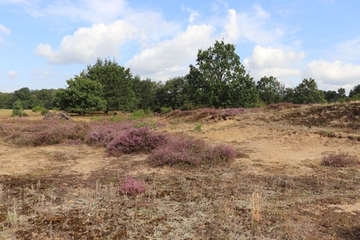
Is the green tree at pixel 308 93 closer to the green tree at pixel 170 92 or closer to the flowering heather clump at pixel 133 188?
the green tree at pixel 170 92

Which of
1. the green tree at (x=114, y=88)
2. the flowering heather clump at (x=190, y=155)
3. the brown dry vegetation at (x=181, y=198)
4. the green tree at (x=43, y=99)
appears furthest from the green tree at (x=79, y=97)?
the green tree at (x=43, y=99)

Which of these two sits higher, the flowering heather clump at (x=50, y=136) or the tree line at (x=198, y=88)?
the tree line at (x=198, y=88)

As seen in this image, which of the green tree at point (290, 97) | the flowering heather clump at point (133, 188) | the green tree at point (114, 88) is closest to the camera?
the flowering heather clump at point (133, 188)

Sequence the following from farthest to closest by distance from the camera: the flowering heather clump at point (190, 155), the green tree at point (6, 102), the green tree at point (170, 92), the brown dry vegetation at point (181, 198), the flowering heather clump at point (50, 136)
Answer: the green tree at point (6, 102) → the green tree at point (170, 92) → the flowering heather clump at point (50, 136) → the flowering heather clump at point (190, 155) → the brown dry vegetation at point (181, 198)

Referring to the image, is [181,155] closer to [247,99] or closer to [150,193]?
[150,193]

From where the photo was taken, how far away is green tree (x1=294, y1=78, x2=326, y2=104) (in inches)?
2263

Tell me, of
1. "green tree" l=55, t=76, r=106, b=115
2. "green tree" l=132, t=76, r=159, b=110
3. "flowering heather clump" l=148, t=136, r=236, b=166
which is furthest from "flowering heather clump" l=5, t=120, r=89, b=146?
"green tree" l=132, t=76, r=159, b=110

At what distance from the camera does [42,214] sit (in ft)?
13.5

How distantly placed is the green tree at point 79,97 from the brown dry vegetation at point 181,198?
2483 cm

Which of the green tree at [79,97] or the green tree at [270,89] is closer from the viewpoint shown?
the green tree at [79,97]

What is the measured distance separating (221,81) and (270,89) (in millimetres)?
47164

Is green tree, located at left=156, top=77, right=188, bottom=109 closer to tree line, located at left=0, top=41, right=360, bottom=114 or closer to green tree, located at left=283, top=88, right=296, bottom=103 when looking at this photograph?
tree line, located at left=0, top=41, right=360, bottom=114

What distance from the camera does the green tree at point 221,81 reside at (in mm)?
33312

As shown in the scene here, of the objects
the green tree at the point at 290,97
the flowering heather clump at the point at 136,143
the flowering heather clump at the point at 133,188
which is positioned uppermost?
the green tree at the point at 290,97
